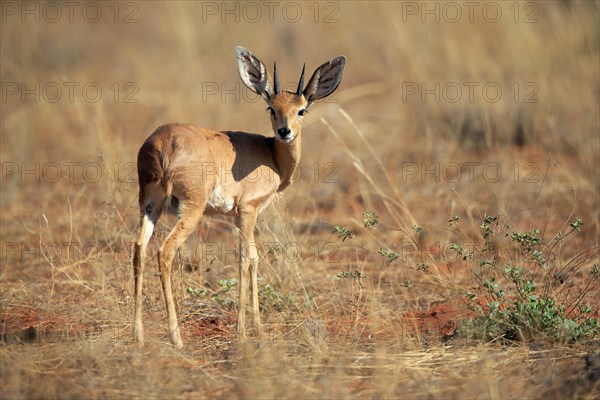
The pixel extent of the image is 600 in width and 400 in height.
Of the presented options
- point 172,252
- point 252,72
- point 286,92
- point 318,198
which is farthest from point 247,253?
point 318,198

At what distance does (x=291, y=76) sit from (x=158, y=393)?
37.0 feet

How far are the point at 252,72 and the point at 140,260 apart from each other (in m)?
2.03

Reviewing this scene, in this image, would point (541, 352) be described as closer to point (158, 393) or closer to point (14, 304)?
point (158, 393)

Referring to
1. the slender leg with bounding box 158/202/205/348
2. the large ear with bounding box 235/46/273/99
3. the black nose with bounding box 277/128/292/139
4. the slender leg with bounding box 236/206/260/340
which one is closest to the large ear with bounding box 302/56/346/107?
the large ear with bounding box 235/46/273/99

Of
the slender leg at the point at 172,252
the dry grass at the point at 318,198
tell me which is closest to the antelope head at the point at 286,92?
the dry grass at the point at 318,198

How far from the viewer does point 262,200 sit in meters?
6.75

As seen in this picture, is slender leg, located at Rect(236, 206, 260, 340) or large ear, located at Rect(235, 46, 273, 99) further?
large ear, located at Rect(235, 46, 273, 99)

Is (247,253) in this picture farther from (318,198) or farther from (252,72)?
(318,198)

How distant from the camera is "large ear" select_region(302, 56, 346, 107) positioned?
23.0 feet

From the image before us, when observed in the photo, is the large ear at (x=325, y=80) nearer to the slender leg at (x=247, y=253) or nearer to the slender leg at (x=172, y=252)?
the slender leg at (x=247, y=253)

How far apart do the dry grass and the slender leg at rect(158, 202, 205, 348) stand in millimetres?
187

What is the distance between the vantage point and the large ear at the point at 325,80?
23.0 feet

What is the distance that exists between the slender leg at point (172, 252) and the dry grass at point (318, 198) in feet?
0.61

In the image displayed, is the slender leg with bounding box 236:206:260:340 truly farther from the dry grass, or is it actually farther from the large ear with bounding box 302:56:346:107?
the large ear with bounding box 302:56:346:107
